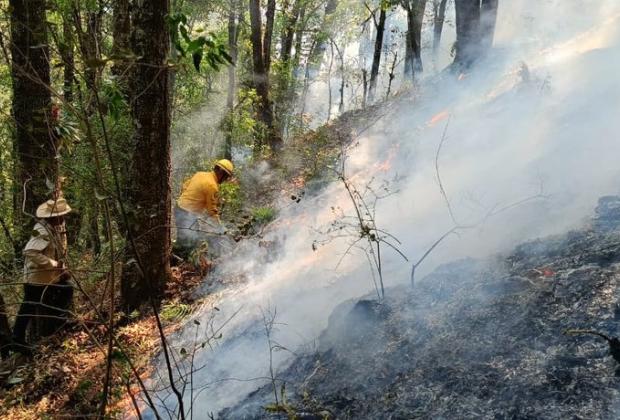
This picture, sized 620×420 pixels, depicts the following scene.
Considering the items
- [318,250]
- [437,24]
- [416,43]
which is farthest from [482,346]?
[437,24]

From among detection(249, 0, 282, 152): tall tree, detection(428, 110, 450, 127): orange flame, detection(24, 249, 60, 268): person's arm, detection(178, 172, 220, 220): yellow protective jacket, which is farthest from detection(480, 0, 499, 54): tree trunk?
detection(24, 249, 60, 268): person's arm

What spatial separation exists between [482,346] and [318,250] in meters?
3.18

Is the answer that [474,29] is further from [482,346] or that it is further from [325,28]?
[482,346]

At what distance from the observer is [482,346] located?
3105 millimetres

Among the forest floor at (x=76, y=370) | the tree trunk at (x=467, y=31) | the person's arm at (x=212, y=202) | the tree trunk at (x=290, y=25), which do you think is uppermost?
the tree trunk at (x=290, y=25)

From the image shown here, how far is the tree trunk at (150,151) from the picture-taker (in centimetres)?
475

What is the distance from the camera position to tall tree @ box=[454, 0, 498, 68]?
10.1 metres

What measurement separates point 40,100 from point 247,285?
11.2ft

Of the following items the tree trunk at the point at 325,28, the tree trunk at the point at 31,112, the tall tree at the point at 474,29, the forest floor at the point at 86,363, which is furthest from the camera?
the tree trunk at the point at 325,28

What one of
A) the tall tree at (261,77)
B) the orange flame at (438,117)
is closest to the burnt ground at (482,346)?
the orange flame at (438,117)

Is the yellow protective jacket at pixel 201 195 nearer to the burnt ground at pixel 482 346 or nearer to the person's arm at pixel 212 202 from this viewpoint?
the person's arm at pixel 212 202

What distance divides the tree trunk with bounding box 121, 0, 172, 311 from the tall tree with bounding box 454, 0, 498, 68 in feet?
23.7

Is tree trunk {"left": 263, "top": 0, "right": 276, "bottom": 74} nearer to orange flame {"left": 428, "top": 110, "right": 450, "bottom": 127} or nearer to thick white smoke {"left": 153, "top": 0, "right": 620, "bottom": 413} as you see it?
thick white smoke {"left": 153, "top": 0, "right": 620, "bottom": 413}

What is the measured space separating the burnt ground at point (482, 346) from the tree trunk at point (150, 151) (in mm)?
2062
